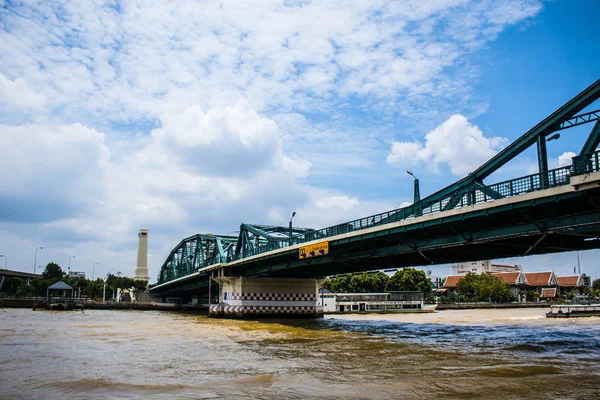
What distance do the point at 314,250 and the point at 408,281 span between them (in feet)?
284

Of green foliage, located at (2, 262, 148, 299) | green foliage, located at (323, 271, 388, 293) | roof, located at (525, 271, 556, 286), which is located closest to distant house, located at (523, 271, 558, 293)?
roof, located at (525, 271, 556, 286)

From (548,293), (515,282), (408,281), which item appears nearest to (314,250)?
(408,281)

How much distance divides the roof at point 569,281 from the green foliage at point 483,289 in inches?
1581

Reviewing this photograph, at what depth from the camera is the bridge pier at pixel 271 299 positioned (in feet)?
232

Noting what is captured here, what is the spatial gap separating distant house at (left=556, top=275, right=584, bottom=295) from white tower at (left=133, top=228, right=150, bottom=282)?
473ft

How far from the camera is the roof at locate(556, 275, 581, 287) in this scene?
175 metres

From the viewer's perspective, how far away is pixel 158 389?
1720 centimetres

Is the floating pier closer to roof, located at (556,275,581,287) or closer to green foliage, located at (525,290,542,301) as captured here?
green foliage, located at (525,290,542,301)

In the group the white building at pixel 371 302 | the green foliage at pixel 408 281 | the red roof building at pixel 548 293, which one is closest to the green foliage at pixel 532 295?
the red roof building at pixel 548 293

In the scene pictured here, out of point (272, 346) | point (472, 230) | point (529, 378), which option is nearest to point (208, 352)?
point (272, 346)

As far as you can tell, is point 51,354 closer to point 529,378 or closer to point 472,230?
point 529,378

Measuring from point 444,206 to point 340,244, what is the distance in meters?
13.1

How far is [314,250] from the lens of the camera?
4969cm

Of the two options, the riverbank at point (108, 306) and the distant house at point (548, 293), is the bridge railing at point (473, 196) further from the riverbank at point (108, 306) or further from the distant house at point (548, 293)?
the distant house at point (548, 293)
